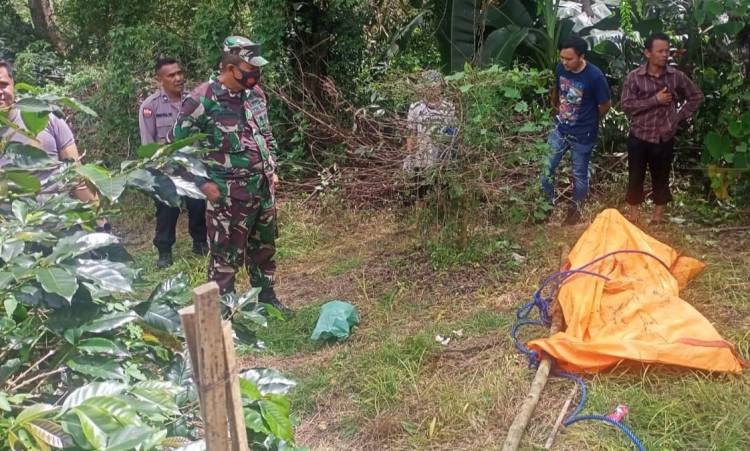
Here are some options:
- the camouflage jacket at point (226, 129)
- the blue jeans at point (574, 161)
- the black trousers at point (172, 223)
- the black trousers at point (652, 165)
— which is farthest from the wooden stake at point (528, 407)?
the black trousers at point (172, 223)

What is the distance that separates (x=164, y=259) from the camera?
576 centimetres

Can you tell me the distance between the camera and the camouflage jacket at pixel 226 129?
387 centimetres

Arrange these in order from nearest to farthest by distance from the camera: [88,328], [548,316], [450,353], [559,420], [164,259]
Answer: [88,328] → [559,420] → [450,353] → [548,316] → [164,259]

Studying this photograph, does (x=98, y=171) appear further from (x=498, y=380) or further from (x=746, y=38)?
(x=746, y=38)

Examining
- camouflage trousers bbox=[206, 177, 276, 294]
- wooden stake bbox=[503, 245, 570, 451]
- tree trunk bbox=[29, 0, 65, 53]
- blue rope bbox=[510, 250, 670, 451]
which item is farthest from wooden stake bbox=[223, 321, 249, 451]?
tree trunk bbox=[29, 0, 65, 53]

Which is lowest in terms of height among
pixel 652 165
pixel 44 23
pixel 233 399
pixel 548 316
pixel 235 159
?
pixel 548 316

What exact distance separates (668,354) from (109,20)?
8.86m

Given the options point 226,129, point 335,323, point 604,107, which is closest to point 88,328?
point 226,129

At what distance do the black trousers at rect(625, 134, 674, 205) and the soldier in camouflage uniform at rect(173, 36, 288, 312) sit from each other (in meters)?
2.67

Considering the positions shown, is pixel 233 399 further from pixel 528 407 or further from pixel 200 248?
pixel 200 248

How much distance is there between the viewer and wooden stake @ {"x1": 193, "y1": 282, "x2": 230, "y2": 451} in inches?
51.5

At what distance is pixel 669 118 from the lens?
5.00 m

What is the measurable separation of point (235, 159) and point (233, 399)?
267 centimetres

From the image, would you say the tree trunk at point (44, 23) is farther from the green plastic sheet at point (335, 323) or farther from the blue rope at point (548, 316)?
the blue rope at point (548, 316)
